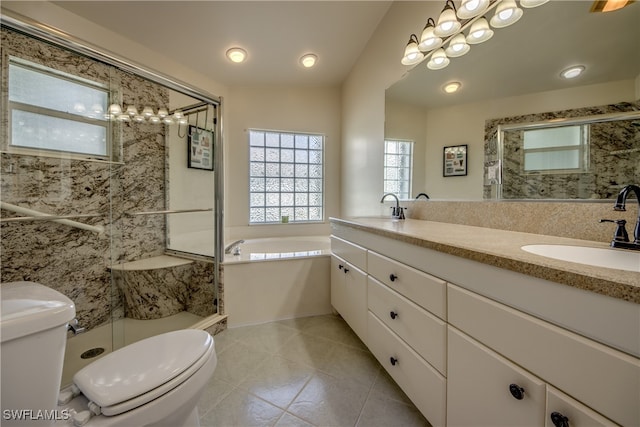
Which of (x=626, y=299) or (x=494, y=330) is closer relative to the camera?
(x=626, y=299)

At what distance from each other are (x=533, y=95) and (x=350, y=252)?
50.7 inches

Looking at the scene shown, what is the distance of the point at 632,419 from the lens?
482 millimetres

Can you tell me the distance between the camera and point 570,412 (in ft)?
1.86

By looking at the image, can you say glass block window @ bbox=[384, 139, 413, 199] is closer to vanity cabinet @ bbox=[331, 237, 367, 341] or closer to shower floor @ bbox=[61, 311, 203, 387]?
vanity cabinet @ bbox=[331, 237, 367, 341]

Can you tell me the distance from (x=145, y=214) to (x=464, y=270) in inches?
101

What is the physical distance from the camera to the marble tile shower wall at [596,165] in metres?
0.90

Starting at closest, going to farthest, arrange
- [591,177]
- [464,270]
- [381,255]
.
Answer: [464,270] < [591,177] < [381,255]

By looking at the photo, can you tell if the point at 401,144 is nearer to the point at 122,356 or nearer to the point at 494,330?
the point at 494,330

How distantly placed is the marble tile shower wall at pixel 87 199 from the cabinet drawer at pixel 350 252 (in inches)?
66.3

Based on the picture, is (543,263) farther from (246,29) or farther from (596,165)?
(246,29)

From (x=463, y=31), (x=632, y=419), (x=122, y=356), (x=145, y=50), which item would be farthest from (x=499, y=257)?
(x=145, y=50)

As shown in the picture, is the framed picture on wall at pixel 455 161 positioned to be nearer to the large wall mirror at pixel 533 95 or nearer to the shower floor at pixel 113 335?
the large wall mirror at pixel 533 95

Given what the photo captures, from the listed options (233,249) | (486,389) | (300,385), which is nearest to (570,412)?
(486,389)

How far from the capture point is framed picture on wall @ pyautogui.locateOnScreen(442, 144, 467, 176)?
156 centimetres
